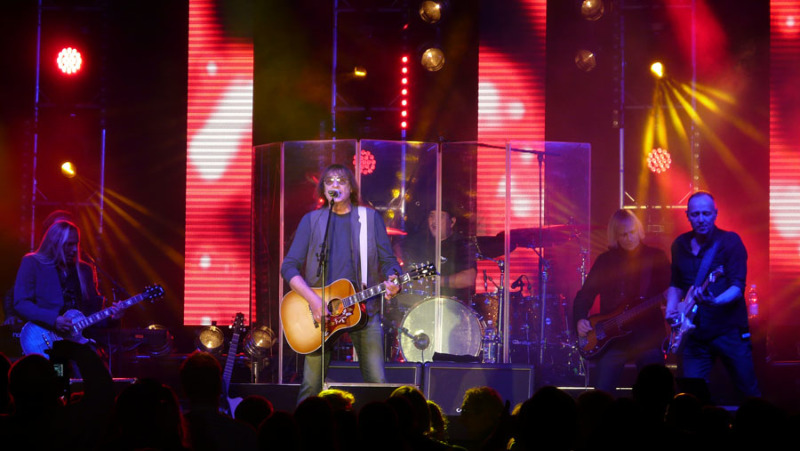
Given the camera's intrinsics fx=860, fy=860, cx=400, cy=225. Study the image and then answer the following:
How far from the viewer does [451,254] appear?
9.30m

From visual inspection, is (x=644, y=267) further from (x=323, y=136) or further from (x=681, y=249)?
(x=323, y=136)

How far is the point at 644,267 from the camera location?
7512mm

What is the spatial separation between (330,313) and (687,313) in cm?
283

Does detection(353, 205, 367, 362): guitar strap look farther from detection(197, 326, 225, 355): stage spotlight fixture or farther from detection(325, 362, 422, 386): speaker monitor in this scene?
detection(197, 326, 225, 355): stage spotlight fixture

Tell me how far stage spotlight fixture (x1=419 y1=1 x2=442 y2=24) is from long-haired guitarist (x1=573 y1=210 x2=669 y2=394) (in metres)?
4.81

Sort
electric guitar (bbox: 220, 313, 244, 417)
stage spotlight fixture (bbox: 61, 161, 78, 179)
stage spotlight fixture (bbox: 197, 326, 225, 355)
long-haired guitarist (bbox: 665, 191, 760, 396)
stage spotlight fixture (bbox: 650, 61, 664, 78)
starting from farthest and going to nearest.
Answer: stage spotlight fixture (bbox: 61, 161, 78, 179)
stage spotlight fixture (bbox: 650, 61, 664, 78)
stage spotlight fixture (bbox: 197, 326, 225, 355)
electric guitar (bbox: 220, 313, 244, 417)
long-haired guitarist (bbox: 665, 191, 760, 396)

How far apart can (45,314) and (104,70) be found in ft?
18.4

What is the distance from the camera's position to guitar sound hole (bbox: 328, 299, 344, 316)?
7031 mm

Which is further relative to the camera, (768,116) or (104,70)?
(104,70)

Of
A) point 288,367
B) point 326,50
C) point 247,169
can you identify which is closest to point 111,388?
point 288,367

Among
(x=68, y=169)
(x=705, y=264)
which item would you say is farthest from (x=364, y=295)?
(x=68, y=169)

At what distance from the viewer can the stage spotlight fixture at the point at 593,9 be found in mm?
11422

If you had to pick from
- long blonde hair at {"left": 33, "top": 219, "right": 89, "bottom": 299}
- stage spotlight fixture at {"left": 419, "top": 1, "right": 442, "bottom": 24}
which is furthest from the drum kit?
stage spotlight fixture at {"left": 419, "top": 1, "right": 442, "bottom": 24}

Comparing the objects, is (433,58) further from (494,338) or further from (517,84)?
(494,338)
